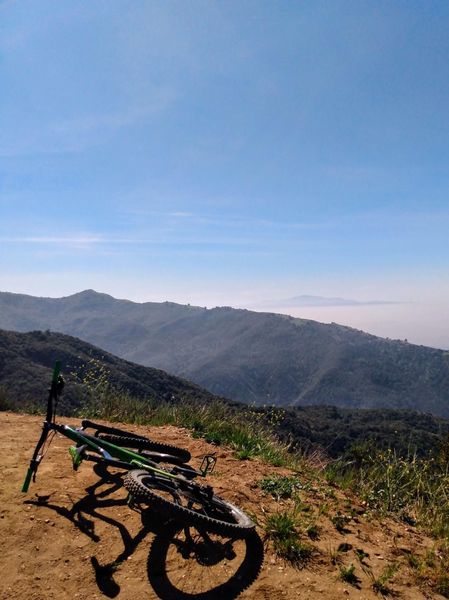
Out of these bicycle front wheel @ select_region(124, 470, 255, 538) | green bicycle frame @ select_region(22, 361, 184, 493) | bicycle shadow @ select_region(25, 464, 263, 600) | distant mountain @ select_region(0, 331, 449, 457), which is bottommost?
distant mountain @ select_region(0, 331, 449, 457)

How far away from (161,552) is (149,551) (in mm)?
123

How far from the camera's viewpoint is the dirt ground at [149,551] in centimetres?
375

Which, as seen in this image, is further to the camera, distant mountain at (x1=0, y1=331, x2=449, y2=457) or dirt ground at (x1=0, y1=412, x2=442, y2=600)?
distant mountain at (x1=0, y1=331, x2=449, y2=457)

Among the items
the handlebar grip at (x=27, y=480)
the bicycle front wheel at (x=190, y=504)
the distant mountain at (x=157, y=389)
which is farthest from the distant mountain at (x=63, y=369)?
the bicycle front wheel at (x=190, y=504)

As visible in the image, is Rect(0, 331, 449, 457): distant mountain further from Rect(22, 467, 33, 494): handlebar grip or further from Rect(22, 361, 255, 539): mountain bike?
Rect(22, 361, 255, 539): mountain bike

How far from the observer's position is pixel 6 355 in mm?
55375

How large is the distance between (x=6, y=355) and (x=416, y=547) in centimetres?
5987

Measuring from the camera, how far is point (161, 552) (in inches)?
165

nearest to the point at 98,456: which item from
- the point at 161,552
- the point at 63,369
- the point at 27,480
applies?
the point at 27,480

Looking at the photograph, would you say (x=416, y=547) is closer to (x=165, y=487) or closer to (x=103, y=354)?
(x=165, y=487)

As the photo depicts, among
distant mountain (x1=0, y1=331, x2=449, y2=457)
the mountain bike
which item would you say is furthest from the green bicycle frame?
distant mountain (x1=0, y1=331, x2=449, y2=457)

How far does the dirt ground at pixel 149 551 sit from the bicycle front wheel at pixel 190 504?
11.8 inches

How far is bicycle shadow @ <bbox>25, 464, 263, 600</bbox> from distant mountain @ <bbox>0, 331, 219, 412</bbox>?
3529cm

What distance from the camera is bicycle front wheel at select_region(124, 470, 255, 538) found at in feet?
12.8
